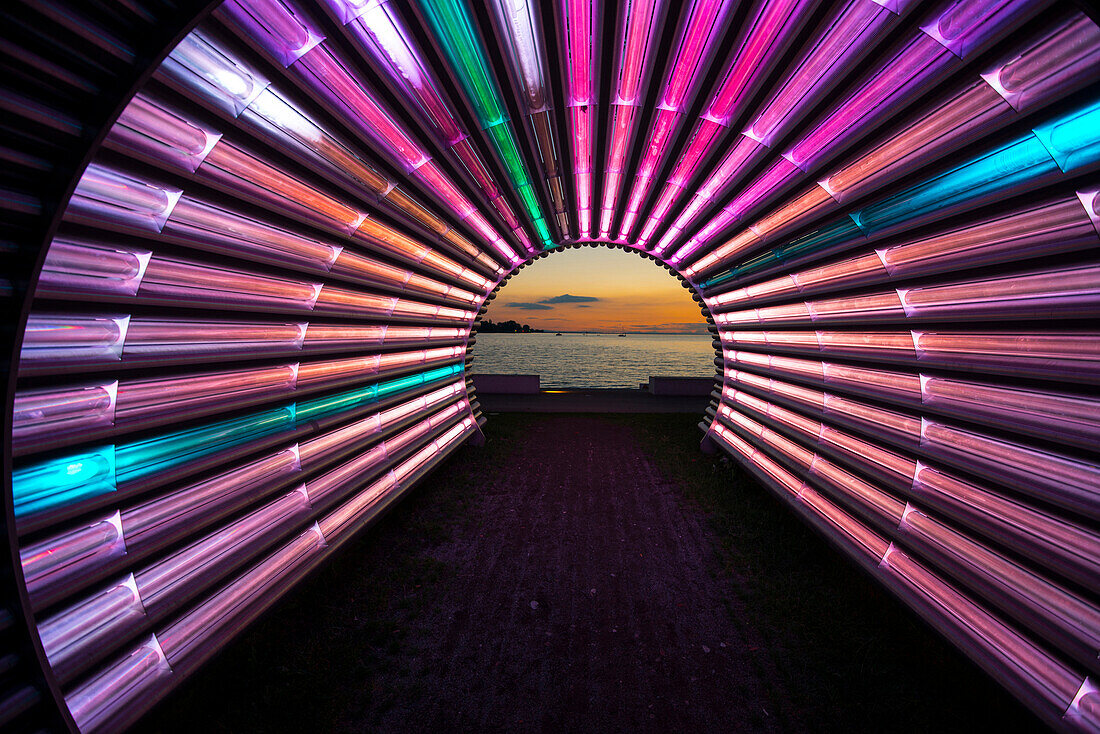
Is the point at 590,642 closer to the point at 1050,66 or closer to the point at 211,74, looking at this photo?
the point at 1050,66

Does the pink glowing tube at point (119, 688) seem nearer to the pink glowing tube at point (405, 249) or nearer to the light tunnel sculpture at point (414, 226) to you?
the light tunnel sculpture at point (414, 226)

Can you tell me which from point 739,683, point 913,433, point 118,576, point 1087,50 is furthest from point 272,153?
point 913,433

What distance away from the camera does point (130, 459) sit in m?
3.63

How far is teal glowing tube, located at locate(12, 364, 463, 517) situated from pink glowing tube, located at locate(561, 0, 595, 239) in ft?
19.2

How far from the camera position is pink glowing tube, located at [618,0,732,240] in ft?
11.3

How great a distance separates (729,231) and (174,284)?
8661mm

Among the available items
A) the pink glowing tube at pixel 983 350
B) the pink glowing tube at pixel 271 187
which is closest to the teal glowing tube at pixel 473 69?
the pink glowing tube at pixel 271 187

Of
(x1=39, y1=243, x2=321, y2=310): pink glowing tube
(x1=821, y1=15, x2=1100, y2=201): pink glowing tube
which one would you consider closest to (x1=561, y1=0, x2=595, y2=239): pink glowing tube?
(x1=821, y1=15, x2=1100, y2=201): pink glowing tube

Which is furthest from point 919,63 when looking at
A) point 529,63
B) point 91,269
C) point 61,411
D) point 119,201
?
point 61,411

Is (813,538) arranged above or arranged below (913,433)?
below

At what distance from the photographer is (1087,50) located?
8.56 ft

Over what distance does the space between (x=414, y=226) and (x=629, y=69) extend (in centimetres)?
428

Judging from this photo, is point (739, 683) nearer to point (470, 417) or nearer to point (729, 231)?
point (729, 231)

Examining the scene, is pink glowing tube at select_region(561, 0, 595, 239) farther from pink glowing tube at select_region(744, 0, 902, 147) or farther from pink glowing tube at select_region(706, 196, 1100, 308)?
pink glowing tube at select_region(706, 196, 1100, 308)
